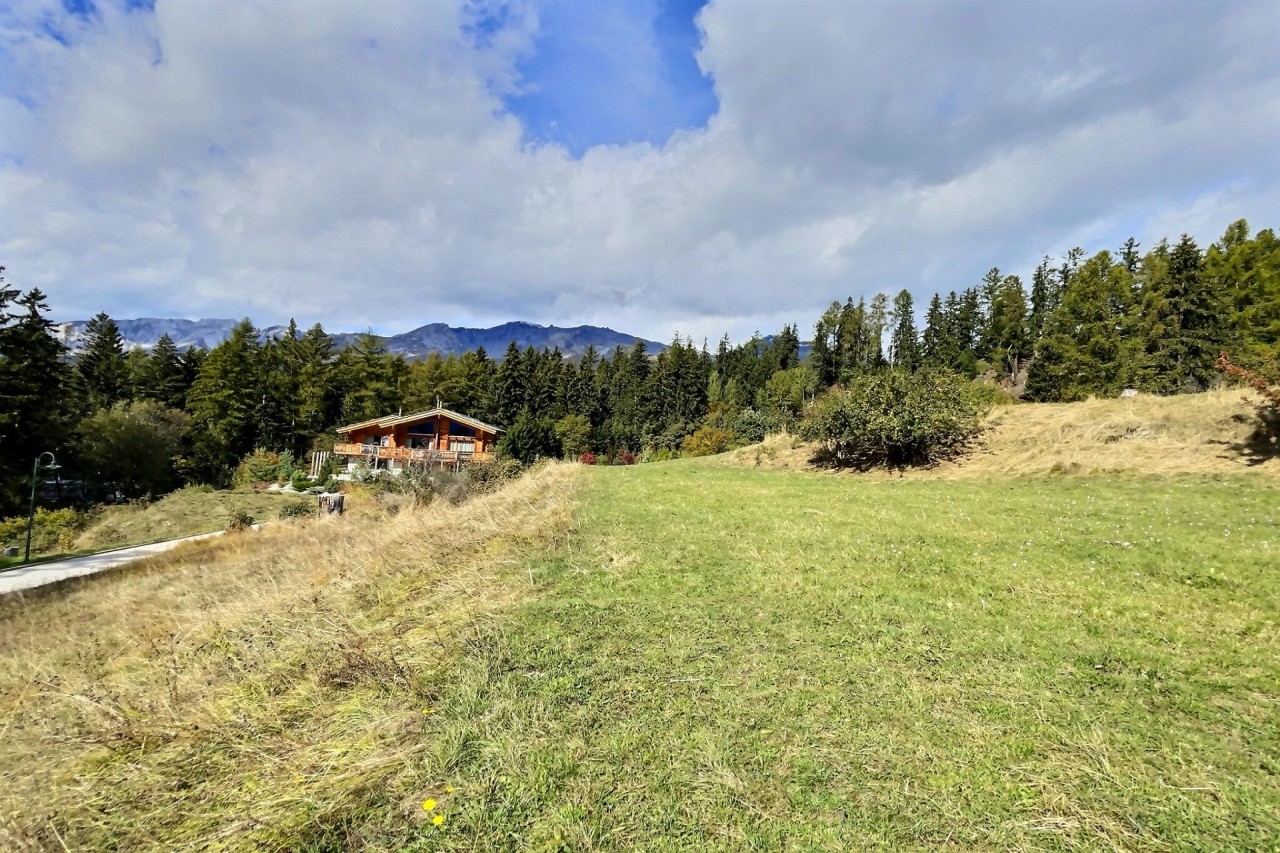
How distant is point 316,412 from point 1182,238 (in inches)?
2494

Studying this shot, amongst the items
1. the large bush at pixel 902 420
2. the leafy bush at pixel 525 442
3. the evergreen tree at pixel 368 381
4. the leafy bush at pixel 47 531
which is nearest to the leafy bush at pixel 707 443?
the leafy bush at pixel 525 442

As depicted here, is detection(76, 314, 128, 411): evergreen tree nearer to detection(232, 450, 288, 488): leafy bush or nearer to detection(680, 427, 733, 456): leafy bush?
detection(232, 450, 288, 488): leafy bush

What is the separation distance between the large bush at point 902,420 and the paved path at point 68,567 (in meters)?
20.9

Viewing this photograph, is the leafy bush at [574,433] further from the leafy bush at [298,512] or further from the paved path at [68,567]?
the paved path at [68,567]

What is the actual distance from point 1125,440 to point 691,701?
52.7ft

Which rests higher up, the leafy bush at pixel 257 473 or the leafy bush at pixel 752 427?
the leafy bush at pixel 752 427

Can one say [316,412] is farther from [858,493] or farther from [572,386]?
[858,493]

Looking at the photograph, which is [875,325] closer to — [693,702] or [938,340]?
[938,340]

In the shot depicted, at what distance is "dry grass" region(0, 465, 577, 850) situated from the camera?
2.92 metres

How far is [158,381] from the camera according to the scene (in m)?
46.2

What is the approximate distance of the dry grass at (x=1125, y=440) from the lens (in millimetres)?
11922

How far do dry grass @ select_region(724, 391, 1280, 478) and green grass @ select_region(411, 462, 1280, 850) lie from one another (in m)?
5.98

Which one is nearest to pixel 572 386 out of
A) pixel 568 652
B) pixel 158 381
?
pixel 158 381

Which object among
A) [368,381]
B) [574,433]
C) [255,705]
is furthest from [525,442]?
[255,705]
